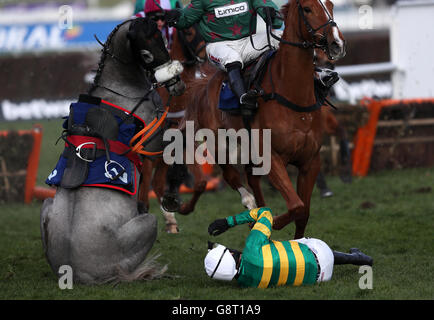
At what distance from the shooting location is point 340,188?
1116 centimetres

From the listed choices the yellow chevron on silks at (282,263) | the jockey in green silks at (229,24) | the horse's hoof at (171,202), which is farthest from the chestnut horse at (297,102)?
the horse's hoof at (171,202)

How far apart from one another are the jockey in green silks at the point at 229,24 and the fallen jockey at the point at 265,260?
1.87 m

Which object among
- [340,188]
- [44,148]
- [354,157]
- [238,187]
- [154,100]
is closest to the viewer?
[154,100]

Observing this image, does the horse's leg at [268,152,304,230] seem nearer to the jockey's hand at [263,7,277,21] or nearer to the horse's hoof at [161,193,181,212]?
the horse's hoof at [161,193,181,212]

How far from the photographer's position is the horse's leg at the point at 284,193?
6094mm

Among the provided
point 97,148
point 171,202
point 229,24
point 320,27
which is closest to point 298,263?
point 97,148

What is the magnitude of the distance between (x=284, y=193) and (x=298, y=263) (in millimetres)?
997

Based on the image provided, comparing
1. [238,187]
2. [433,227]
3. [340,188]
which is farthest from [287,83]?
[340,188]

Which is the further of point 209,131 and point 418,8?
point 418,8

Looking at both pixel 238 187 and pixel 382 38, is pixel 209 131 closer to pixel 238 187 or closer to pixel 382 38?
pixel 238 187

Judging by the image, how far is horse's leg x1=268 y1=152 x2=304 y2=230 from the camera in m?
6.09

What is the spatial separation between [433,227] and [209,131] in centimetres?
280

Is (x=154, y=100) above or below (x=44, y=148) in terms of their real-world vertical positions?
above

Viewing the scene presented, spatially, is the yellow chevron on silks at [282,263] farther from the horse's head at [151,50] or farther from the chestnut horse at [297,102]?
the horse's head at [151,50]
